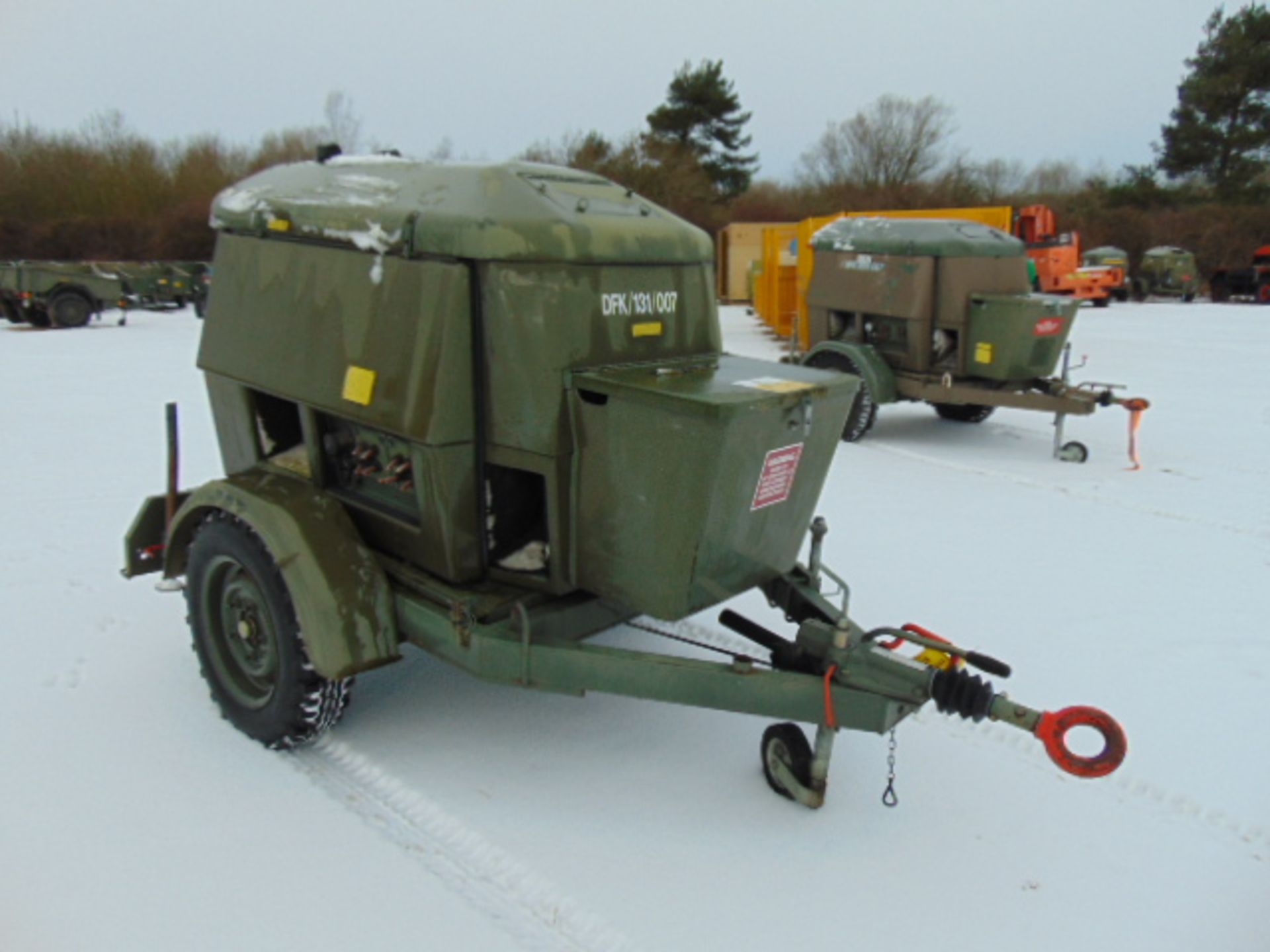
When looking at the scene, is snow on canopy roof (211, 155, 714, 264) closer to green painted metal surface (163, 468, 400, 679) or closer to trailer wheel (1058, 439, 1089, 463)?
green painted metal surface (163, 468, 400, 679)

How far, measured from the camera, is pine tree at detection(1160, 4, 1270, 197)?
33000 millimetres

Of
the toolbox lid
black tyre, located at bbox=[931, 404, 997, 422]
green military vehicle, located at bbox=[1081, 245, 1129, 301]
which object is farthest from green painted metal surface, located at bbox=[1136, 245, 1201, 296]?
the toolbox lid

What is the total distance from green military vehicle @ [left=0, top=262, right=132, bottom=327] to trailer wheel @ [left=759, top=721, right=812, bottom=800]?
18043 mm

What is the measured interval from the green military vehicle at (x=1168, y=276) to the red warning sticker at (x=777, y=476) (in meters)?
26.8

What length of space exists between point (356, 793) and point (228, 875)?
1.57 ft

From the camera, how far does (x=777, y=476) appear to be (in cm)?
300

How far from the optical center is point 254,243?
3594mm

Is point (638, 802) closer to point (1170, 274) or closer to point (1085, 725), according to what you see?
point (1085, 725)

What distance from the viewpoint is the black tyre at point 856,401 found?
324 inches

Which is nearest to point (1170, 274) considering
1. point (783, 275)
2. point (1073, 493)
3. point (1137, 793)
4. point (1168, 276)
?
point (1168, 276)

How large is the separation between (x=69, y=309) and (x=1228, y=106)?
120ft

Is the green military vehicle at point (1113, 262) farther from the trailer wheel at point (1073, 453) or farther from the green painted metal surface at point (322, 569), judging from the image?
the green painted metal surface at point (322, 569)

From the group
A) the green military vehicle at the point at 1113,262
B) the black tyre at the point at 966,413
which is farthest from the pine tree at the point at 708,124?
the black tyre at the point at 966,413

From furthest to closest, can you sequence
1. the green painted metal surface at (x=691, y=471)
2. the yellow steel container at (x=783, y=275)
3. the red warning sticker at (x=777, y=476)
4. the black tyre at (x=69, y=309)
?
the black tyre at (x=69, y=309), the yellow steel container at (x=783, y=275), the red warning sticker at (x=777, y=476), the green painted metal surface at (x=691, y=471)
